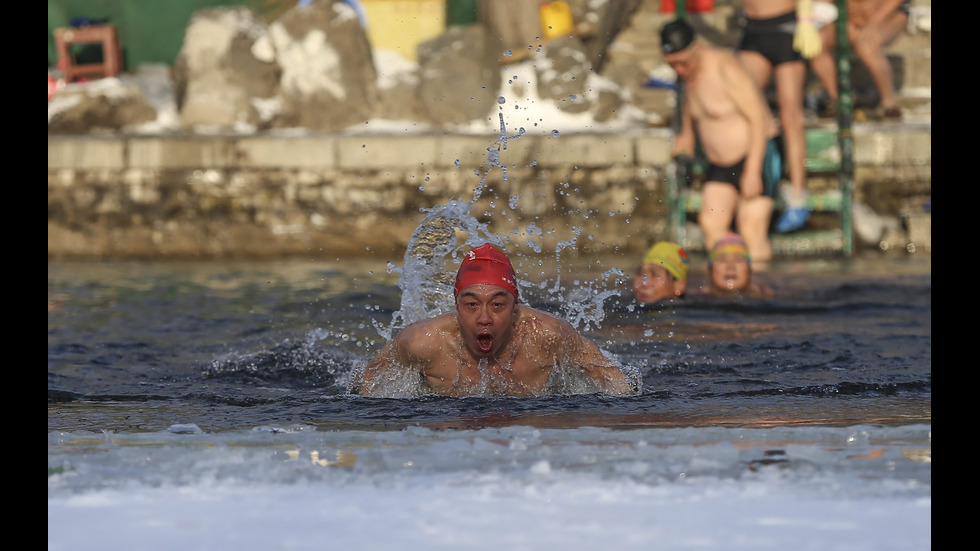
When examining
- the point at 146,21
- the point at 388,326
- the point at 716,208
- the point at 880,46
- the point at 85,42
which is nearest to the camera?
the point at 388,326

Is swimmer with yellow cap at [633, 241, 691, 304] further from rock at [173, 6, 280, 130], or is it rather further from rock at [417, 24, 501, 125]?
rock at [173, 6, 280, 130]

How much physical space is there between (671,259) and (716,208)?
2754 mm

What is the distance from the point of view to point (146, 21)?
46.9 ft

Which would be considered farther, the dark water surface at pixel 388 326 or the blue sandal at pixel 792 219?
the blue sandal at pixel 792 219

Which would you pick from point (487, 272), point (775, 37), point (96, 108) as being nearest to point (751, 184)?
point (775, 37)

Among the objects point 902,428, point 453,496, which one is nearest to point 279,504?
point 453,496

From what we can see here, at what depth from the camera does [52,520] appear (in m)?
3.18

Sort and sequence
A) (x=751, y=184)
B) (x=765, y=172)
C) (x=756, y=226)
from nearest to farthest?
1. (x=751, y=184)
2. (x=756, y=226)
3. (x=765, y=172)

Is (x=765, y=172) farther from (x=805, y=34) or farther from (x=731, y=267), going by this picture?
(x=731, y=267)

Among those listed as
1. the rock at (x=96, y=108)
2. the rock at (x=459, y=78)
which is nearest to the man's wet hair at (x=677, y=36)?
the rock at (x=459, y=78)

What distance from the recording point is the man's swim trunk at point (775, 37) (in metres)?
11.7

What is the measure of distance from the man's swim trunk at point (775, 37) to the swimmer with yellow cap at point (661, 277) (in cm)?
374

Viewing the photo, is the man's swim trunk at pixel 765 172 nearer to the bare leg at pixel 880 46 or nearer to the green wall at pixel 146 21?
the bare leg at pixel 880 46

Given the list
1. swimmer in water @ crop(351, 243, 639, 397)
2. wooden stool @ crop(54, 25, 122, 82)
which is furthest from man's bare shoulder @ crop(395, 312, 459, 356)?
wooden stool @ crop(54, 25, 122, 82)
